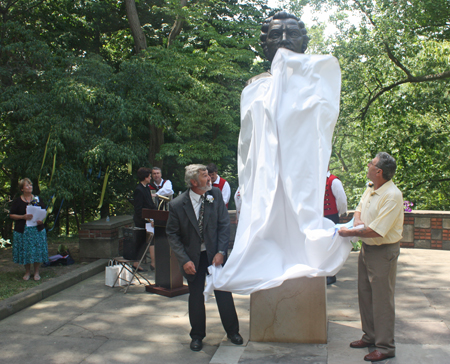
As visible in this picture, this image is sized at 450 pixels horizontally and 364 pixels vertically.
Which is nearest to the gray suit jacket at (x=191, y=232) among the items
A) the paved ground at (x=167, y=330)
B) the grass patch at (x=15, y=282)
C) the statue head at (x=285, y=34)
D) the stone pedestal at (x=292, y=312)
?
the stone pedestal at (x=292, y=312)

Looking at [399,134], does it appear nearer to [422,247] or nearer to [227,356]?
[422,247]

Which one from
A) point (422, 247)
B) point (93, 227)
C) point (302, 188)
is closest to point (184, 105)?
point (93, 227)

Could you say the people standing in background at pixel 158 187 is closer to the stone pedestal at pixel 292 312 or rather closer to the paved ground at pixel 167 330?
the paved ground at pixel 167 330

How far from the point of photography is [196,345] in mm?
4062

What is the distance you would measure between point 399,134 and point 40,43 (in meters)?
12.3

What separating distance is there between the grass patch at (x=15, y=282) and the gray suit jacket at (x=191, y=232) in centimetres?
310

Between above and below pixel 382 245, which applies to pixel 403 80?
above

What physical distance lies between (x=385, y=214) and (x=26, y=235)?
5.51m

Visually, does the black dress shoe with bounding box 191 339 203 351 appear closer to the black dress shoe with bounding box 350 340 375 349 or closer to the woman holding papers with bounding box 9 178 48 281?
the black dress shoe with bounding box 350 340 375 349

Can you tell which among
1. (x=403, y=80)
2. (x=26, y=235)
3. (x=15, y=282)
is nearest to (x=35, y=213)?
(x=26, y=235)

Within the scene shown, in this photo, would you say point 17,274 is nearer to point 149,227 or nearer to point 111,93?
point 149,227

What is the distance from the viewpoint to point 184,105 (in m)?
11.8

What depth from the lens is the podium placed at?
6039mm

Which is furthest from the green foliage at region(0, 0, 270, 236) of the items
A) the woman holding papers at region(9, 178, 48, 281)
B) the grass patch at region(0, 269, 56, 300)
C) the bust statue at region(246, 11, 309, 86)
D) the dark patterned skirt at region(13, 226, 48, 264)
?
the bust statue at region(246, 11, 309, 86)
